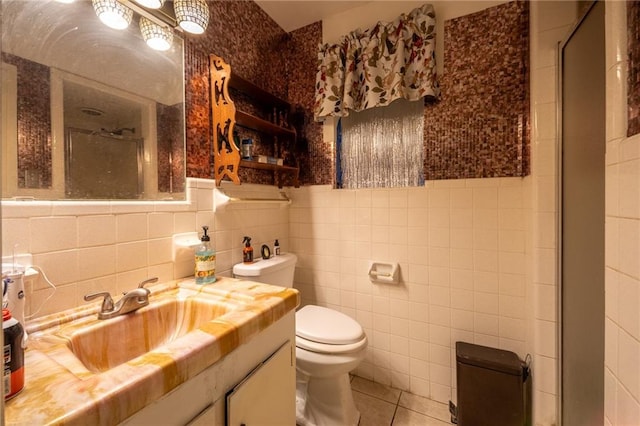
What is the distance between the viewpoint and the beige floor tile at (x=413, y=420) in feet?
4.84

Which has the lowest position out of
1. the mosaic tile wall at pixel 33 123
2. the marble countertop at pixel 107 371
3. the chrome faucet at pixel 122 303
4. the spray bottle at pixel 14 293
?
the marble countertop at pixel 107 371

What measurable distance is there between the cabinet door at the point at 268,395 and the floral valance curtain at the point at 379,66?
4.74 feet

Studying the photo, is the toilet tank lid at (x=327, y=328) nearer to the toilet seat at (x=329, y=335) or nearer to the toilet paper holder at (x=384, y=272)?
the toilet seat at (x=329, y=335)

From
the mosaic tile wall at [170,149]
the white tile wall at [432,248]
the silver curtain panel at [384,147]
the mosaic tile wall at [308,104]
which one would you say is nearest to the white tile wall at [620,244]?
the white tile wall at [432,248]

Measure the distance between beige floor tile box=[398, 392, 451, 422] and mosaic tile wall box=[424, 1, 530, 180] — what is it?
4.29 feet

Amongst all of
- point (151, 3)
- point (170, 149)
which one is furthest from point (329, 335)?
point (151, 3)

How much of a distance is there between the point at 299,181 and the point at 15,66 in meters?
1.43

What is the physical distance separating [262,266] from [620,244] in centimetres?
137

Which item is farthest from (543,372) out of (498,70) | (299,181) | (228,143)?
(228,143)

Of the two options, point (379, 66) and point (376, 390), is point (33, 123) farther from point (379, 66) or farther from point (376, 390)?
point (376, 390)

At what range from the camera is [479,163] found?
1549 millimetres

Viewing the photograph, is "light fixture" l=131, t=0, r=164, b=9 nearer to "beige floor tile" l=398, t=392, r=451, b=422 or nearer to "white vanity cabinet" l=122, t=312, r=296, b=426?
"white vanity cabinet" l=122, t=312, r=296, b=426

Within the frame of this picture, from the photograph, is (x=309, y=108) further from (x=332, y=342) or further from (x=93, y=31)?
(x=332, y=342)

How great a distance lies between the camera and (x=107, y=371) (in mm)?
643
